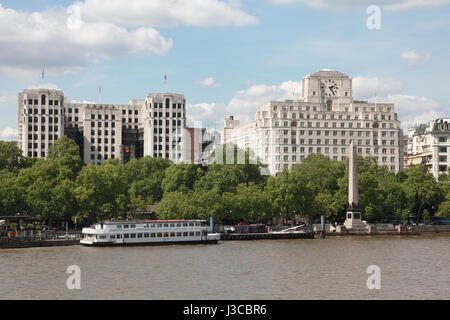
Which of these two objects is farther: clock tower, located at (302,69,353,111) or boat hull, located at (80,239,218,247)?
clock tower, located at (302,69,353,111)

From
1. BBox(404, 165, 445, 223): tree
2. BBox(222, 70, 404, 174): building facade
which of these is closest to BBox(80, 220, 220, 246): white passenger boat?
BBox(404, 165, 445, 223): tree

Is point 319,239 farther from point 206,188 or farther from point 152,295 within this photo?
point 152,295

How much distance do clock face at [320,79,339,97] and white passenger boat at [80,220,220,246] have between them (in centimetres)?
9172

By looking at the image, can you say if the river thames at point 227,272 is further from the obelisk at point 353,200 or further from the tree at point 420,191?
the tree at point 420,191

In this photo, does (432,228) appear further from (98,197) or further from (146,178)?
(98,197)

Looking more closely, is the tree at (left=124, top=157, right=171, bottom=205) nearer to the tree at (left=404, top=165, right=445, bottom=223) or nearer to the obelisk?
the obelisk

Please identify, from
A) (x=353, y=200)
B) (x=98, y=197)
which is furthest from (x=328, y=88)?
(x=98, y=197)

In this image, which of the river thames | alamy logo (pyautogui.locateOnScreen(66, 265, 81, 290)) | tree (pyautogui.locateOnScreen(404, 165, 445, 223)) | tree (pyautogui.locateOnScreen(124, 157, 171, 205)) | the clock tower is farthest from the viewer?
the clock tower

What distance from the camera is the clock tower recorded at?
19162cm

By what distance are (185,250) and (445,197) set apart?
82.4 m

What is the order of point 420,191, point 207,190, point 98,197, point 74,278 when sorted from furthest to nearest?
point 420,191 → point 207,190 → point 98,197 → point 74,278

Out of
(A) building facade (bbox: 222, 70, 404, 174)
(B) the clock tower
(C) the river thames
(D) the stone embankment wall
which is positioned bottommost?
(C) the river thames

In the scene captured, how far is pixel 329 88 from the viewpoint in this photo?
636 ft

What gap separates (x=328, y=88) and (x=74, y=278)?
141 m
